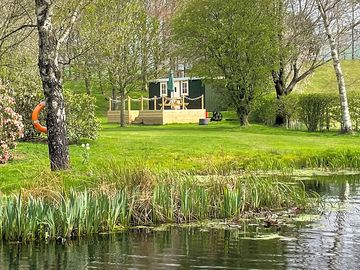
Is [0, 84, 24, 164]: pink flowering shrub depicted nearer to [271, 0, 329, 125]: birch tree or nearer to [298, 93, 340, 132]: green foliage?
[298, 93, 340, 132]: green foliage

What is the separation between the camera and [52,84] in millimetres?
14844

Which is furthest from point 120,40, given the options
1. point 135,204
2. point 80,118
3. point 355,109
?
point 135,204

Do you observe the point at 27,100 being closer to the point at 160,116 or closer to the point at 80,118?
the point at 80,118

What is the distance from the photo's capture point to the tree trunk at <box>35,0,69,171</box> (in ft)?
48.0

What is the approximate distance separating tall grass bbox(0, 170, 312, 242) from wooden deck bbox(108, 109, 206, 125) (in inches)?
1043

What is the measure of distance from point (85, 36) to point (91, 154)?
17927mm

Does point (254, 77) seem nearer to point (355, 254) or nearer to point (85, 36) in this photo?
point (85, 36)

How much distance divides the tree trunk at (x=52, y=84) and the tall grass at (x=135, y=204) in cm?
354

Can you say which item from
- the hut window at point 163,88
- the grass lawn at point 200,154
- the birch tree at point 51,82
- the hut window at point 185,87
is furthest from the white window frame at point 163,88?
the birch tree at point 51,82

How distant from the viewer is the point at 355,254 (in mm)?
9023

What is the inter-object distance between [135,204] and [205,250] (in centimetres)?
203

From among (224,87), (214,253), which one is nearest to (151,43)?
(224,87)

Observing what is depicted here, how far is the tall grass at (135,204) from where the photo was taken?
1002 cm

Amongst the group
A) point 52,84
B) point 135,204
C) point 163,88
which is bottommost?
point 135,204
